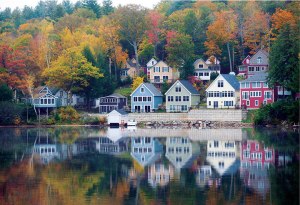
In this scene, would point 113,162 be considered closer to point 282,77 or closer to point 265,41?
point 282,77

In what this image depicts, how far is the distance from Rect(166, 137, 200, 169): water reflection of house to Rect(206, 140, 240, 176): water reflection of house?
106 centimetres

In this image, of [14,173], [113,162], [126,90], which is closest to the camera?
[14,173]

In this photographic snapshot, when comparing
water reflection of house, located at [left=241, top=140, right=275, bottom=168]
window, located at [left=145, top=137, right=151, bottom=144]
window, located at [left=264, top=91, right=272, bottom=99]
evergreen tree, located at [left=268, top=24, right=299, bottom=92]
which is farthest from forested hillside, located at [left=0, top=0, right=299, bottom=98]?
water reflection of house, located at [left=241, top=140, right=275, bottom=168]

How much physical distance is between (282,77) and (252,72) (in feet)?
51.5

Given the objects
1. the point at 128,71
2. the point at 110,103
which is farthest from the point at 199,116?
the point at 128,71

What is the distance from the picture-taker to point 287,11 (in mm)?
87375

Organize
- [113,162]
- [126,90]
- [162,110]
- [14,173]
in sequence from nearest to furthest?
1. [14,173]
2. [113,162]
3. [162,110]
4. [126,90]

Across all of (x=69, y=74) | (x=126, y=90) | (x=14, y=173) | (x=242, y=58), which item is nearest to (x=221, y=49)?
(x=242, y=58)

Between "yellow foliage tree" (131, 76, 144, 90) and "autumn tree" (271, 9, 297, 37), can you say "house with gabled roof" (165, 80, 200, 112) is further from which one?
"autumn tree" (271, 9, 297, 37)

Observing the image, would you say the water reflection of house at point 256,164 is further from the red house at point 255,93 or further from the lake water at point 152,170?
the red house at point 255,93

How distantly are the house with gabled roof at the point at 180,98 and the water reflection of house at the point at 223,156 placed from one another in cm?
2733

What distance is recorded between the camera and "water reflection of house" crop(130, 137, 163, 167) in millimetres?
40656

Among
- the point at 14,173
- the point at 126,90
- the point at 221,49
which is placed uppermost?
the point at 221,49

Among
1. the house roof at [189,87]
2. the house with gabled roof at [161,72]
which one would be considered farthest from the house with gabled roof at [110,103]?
the house with gabled roof at [161,72]
